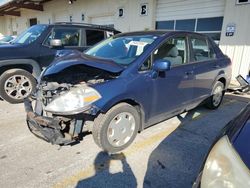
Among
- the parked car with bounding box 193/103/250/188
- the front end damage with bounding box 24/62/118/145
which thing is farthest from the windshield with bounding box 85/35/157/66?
the parked car with bounding box 193/103/250/188

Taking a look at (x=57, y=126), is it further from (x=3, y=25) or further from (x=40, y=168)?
(x=3, y=25)

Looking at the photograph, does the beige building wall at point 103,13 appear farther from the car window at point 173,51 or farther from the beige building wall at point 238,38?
the car window at point 173,51

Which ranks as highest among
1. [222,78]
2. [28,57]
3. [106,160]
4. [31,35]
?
[31,35]

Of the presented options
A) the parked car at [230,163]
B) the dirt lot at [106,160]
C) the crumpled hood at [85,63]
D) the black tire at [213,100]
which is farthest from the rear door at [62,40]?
the parked car at [230,163]

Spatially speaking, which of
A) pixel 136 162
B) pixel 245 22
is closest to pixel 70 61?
Result: pixel 136 162

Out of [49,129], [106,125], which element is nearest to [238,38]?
[106,125]

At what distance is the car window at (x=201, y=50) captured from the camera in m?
4.12

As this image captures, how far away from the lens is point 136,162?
9.57 ft

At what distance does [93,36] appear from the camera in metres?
6.43

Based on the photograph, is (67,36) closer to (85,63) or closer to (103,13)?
(85,63)

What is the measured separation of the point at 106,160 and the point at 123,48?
1.86m

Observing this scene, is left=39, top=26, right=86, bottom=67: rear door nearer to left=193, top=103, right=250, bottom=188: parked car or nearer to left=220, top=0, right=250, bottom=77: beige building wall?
left=193, top=103, right=250, bottom=188: parked car

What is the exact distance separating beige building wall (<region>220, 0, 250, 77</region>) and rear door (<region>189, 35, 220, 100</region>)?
12.0 ft

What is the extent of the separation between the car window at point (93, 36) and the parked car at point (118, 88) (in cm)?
227
